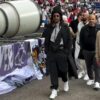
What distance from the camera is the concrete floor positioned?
26.1 ft

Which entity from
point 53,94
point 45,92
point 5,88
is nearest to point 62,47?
point 53,94

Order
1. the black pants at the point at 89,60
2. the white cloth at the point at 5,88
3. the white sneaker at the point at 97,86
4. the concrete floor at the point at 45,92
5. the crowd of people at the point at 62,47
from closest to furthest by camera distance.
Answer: the crowd of people at the point at 62,47
the concrete floor at the point at 45,92
the white cloth at the point at 5,88
the white sneaker at the point at 97,86
the black pants at the point at 89,60

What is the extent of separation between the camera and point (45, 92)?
8383 mm

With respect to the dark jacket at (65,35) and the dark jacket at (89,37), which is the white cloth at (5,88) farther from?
the dark jacket at (89,37)

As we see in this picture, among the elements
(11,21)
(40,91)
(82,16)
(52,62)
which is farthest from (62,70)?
(11,21)

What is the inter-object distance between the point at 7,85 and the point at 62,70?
1.31m

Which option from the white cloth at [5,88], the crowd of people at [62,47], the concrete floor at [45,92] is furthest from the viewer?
the white cloth at [5,88]

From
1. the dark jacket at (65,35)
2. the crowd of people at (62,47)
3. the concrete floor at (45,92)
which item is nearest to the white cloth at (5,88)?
the concrete floor at (45,92)

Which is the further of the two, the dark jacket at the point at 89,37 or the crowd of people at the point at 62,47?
the dark jacket at the point at 89,37

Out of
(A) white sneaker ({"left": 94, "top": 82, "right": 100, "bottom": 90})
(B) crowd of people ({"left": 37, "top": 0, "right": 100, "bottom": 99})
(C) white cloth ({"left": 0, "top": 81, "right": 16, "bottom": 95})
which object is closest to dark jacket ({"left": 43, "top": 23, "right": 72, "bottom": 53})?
(B) crowd of people ({"left": 37, "top": 0, "right": 100, "bottom": 99})

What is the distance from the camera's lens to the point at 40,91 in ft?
27.8

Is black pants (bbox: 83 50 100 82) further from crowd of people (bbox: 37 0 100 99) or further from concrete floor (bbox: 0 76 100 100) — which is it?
concrete floor (bbox: 0 76 100 100)

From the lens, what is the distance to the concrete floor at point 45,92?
313 inches

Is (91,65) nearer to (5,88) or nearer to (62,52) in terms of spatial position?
(62,52)
